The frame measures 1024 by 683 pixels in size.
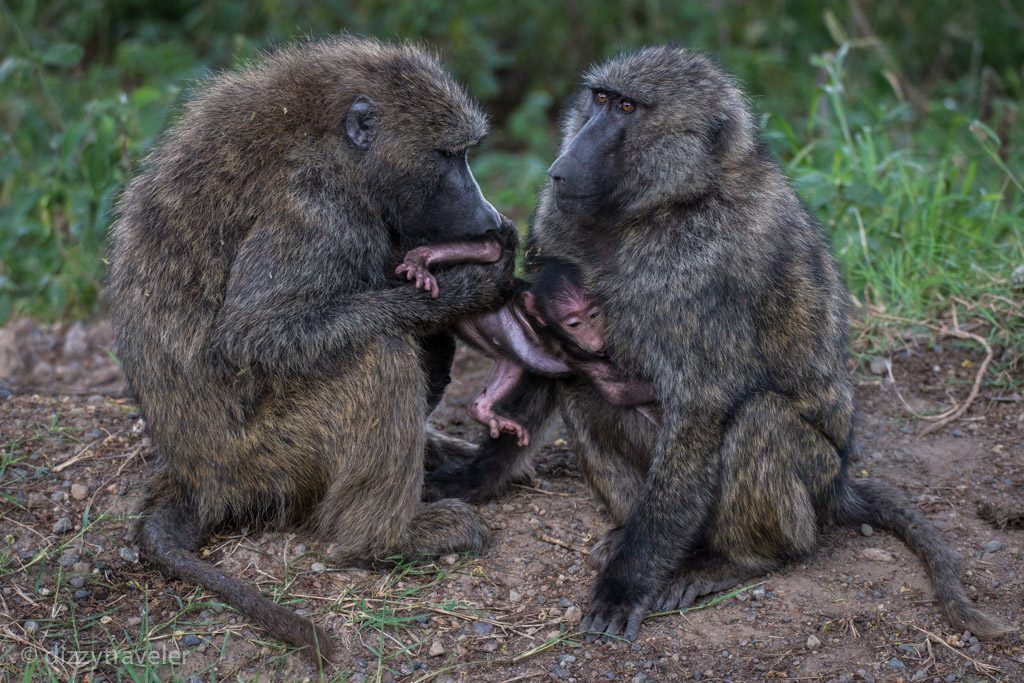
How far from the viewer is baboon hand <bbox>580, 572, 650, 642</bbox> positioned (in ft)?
10.4

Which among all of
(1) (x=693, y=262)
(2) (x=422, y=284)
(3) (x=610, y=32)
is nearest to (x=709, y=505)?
(1) (x=693, y=262)

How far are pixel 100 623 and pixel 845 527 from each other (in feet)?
7.02

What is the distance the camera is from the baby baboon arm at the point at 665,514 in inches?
127

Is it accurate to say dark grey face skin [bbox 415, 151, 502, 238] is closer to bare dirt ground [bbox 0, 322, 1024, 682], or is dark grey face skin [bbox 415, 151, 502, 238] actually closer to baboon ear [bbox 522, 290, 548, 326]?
baboon ear [bbox 522, 290, 548, 326]

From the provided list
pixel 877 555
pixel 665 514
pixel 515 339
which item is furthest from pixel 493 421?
pixel 877 555

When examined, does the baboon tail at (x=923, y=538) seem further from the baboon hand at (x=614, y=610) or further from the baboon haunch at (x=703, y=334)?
the baboon hand at (x=614, y=610)

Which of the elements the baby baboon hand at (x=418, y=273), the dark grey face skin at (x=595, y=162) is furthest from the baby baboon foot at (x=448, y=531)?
the dark grey face skin at (x=595, y=162)

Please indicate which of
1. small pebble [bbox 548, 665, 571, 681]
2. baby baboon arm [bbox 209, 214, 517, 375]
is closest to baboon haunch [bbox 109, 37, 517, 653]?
baby baboon arm [bbox 209, 214, 517, 375]

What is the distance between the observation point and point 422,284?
3414 mm

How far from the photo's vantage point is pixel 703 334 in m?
3.20

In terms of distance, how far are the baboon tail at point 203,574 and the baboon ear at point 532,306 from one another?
3.45 ft

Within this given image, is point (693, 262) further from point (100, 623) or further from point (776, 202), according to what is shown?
point (100, 623)

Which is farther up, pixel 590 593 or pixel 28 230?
pixel 28 230

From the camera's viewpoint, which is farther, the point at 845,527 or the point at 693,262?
the point at 845,527
